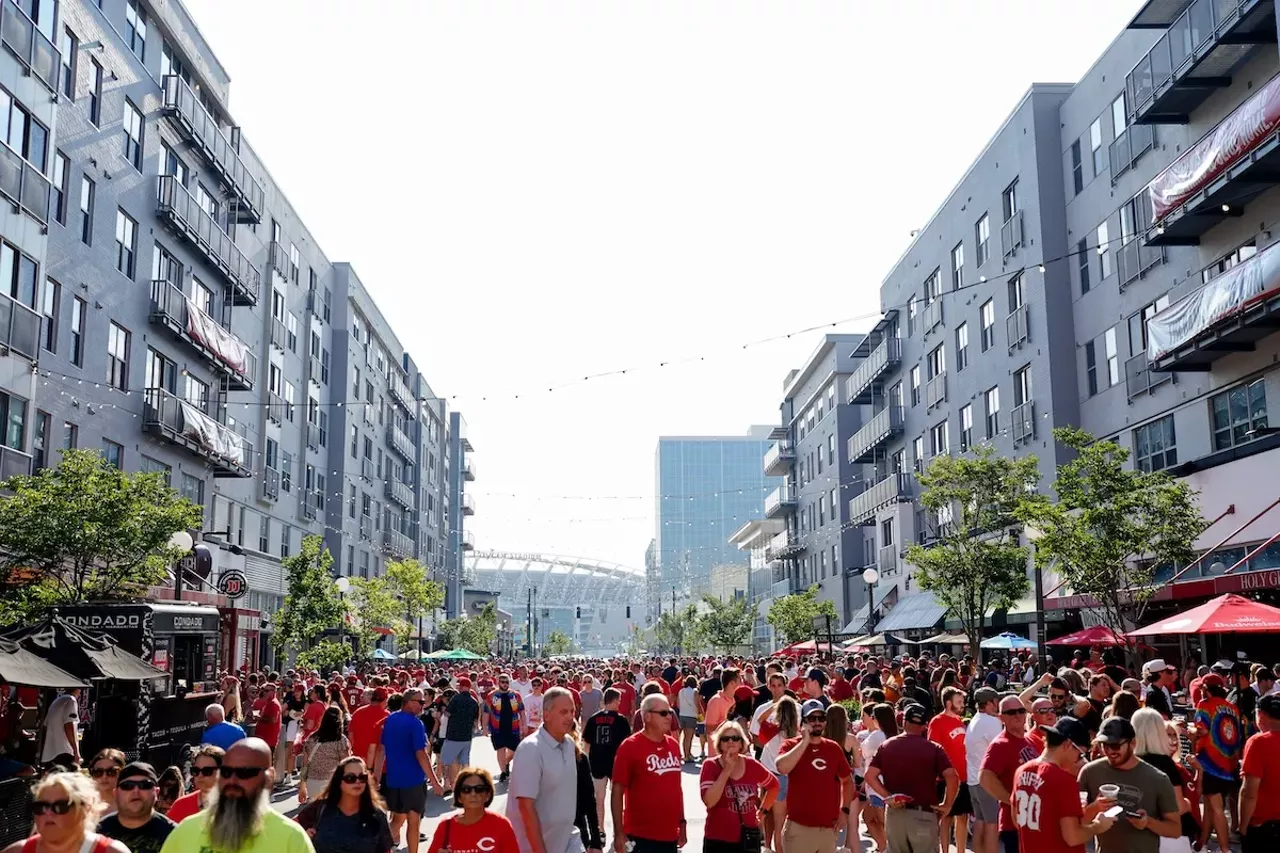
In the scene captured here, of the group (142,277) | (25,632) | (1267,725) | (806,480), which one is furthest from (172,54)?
(806,480)

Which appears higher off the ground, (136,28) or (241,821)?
(136,28)

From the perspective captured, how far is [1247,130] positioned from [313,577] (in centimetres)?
2865

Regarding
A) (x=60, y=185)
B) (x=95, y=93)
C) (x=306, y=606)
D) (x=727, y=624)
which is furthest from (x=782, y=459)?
(x=60, y=185)

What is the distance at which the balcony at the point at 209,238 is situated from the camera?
114 feet

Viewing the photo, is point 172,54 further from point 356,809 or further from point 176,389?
point 356,809

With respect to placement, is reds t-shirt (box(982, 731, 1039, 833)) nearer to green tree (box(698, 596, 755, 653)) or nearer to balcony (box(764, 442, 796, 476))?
balcony (box(764, 442, 796, 476))

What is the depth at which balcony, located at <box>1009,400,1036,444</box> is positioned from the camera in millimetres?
36844

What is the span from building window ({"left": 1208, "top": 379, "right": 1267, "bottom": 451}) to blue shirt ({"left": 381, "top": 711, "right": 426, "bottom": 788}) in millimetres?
19623

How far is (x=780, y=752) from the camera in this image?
11.0 m

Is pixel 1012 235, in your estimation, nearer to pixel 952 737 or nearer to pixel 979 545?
pixel 979 545

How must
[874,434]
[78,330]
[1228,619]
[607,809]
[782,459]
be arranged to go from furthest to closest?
[782,459] < [874,434] < [78,330] < [607,809] < [1228,619]

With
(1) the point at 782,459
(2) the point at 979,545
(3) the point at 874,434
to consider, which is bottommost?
(2) the point at 979,545

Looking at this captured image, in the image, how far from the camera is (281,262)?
4969 centimetres

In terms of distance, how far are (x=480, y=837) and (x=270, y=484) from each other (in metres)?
41.5
